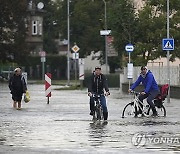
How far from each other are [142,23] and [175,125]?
30720 millimetres

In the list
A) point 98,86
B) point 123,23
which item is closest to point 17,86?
point 98,86

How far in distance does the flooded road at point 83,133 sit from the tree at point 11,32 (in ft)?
168

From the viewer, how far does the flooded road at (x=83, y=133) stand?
15.2 meters

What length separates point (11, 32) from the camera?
80.2m

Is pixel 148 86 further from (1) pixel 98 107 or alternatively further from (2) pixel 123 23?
(2) pixel 123 23

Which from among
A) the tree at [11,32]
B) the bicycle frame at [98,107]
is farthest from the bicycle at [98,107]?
the tree at [11,32]

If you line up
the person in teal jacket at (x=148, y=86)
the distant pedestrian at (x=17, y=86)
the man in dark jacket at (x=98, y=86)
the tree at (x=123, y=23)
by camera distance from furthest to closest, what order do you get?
the tree at (x=123, y=23)
the distant pedestrian at (x=17, y=86)
the person in teal jacket at (x=148, y=86)
the man in dark jacket at (x=98, y=86)

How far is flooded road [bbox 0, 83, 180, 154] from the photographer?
15203 millimetres

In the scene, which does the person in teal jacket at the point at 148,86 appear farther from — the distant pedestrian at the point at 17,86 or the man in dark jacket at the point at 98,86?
the distant pedestrian at the point at 17,86

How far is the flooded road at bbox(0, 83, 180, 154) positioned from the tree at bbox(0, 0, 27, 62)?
51267 millimetres

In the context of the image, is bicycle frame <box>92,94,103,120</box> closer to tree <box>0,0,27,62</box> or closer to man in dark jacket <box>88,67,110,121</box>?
man in dark jacket <box>88,67,110,121</box>

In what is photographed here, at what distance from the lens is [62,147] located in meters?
15.5

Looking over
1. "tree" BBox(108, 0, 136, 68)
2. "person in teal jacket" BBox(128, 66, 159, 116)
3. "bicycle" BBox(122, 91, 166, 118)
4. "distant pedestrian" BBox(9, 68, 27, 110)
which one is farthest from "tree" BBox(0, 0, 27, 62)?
"person in teal jacket" BBox(128, 66, 159, 116)

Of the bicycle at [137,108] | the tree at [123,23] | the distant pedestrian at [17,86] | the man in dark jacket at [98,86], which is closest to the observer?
the man in dark jacket at [98,86]
